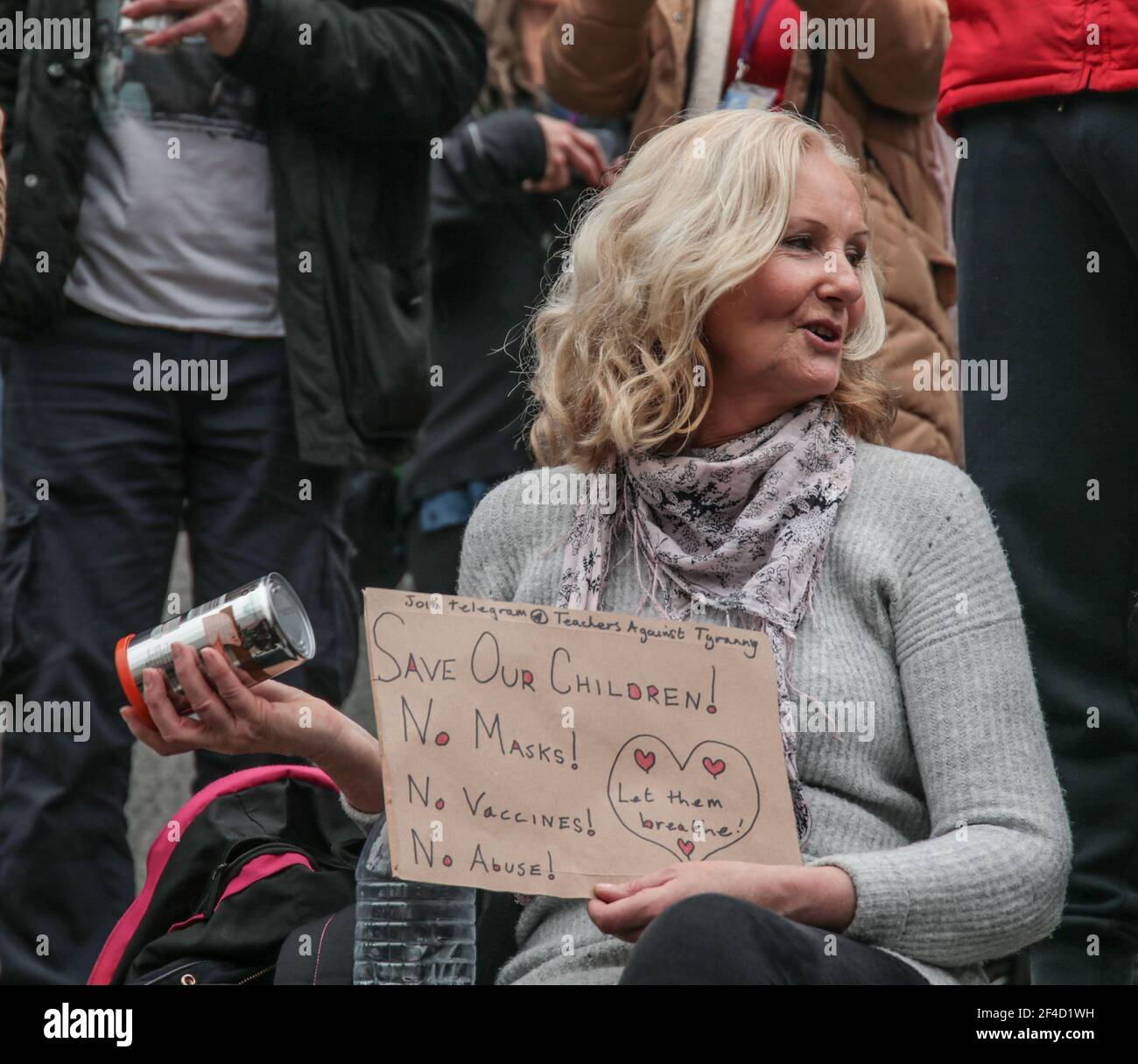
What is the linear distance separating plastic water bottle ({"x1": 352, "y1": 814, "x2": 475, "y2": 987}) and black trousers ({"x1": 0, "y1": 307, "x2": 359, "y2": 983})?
968 millimetres

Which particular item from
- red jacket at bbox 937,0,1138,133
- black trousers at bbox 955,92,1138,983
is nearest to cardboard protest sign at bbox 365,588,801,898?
black trousers at bbox 955,92,1138,983

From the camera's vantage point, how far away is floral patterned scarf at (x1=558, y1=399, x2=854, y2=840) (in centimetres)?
242

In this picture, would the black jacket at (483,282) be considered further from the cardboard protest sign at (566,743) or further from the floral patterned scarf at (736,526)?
the cardboard protest sign at (566,743)

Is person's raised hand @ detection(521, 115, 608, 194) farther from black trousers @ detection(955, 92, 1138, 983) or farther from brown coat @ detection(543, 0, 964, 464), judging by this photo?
black trousers @ detection(955, 92, 1138, 983)

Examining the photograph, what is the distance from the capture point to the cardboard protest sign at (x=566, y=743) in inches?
84.8

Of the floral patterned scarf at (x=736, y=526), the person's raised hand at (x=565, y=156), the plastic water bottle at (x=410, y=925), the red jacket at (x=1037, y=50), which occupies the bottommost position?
the plastic water bottle at (x=410, y=925)

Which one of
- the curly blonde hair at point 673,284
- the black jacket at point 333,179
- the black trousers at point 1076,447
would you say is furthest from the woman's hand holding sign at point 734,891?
the black jacket at point 333,179

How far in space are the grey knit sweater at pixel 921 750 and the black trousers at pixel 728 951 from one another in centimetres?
15

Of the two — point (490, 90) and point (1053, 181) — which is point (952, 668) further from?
point (490, 90)

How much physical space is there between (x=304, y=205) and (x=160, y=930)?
5.19 feet

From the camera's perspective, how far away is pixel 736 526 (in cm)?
249

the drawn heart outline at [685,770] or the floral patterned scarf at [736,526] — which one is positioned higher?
the floral patterned scarf at [736,526]

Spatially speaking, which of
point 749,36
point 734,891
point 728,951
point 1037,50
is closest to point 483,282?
point 749,36
